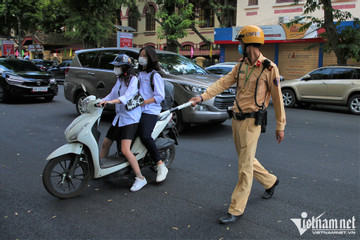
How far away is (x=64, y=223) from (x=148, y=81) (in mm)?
1917

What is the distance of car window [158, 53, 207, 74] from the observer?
790 cm

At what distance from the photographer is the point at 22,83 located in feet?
38.7

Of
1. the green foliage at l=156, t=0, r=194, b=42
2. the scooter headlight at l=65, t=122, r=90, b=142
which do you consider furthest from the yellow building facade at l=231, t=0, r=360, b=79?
the scooter headlight at l=65, t=122, r=90, b=142

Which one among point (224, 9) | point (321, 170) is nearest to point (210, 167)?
point (321, 170)

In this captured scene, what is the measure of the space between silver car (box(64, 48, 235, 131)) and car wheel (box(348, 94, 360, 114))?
578 centimetres

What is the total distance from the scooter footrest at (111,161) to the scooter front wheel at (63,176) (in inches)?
9.2

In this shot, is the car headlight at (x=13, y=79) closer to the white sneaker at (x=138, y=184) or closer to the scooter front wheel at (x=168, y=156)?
the scooter front wheel at (x=168, y=156)

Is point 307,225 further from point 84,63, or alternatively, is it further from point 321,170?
point 84,63

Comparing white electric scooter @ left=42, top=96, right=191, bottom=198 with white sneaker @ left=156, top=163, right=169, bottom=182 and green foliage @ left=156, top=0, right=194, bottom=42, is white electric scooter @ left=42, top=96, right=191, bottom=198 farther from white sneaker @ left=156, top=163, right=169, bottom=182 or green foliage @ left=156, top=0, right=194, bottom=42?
green foliage @ left=156, top=0, right=194, bottom=42

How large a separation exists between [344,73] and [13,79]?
11452 mm

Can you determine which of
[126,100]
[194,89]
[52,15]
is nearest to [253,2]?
[194,89]

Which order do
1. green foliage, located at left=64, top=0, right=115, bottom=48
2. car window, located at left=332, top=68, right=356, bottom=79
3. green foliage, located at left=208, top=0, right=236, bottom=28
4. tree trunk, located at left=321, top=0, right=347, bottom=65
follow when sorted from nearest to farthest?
1. car window, located at left=332, top=68, right=356, bottom=79
2. tree trunk, located at left=321, top=0, right=347, bottom=65
3. green foliage, located at left=64, top=0, right=115, bottom=48
4. green foliage, located at left=208, top=0, right=236, bottom=28

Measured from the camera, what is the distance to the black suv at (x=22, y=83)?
11742 millimetres

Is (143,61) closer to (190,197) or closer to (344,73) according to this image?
(190,197)
